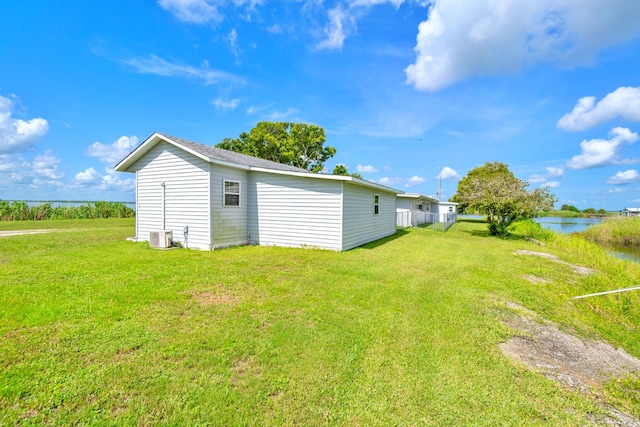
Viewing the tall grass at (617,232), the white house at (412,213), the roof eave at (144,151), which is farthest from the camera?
the white house at (412,213)

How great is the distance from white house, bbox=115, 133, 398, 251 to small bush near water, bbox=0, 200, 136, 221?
47.1ft

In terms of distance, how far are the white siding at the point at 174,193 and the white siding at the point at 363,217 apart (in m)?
4.76

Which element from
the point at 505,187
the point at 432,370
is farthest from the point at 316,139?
the point at 432,370

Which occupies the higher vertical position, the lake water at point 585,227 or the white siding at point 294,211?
the white siding at point 294,211

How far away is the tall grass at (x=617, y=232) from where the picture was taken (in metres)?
17.6

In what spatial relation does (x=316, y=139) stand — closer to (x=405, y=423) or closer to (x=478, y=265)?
(x=478, y=265)

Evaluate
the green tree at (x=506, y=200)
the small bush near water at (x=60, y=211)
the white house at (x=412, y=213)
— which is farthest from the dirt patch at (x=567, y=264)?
the small bush near water at (x=60, y=211)

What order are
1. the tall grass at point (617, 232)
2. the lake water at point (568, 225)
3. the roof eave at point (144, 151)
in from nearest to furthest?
the roof eave at point (144, 151), the tall grass at point (617, 232), the lake water at point (568, 225)

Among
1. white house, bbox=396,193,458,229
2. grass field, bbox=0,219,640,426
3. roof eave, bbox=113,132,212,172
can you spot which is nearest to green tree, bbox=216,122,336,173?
white house, bbox=396,193,458,229

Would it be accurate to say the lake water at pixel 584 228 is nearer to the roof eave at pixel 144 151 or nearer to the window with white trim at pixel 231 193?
the window with white trim at pixel 231 193

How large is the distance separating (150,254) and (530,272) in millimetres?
10887

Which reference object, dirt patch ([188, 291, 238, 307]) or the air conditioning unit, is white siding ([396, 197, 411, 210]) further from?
dirt patch ([188, 291, 238, 307])

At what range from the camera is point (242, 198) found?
10180 millimetres

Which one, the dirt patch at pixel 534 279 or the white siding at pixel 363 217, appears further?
the white siding at pixel 363 217
